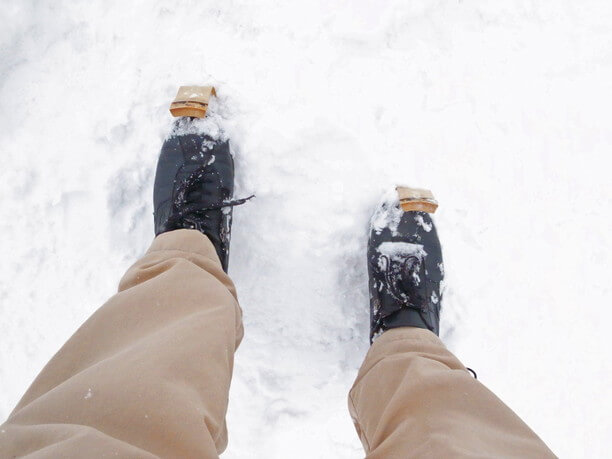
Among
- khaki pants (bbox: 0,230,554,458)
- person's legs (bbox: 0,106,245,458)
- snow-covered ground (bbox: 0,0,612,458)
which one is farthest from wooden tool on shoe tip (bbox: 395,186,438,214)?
person's legs (bbox: 0,106,245,458)

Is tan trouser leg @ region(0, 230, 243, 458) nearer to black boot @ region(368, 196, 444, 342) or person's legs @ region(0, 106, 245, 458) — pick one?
person's legs @ region(0, 106, 245, 458)

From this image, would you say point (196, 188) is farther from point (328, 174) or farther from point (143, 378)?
point (143, 378)

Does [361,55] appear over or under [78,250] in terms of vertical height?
over

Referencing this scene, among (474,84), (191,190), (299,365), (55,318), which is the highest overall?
(474,84)

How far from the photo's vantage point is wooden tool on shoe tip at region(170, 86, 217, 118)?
4.11ft

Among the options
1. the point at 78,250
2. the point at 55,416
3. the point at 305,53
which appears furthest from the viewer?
the point at 78,250

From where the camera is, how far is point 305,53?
1300mm

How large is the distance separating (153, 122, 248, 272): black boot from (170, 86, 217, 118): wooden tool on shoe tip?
10 centimetres

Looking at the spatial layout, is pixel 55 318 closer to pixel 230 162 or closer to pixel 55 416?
pixel 230 162

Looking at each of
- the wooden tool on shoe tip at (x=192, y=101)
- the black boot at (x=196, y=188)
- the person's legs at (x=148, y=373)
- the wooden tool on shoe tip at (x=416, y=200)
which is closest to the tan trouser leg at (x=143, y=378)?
the person's legs at (x=148, y=373)

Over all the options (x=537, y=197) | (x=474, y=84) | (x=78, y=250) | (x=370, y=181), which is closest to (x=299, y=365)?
(x=370, y=181)

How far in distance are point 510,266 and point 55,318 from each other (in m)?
1.36

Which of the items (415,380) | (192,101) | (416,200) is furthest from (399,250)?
(192,101)

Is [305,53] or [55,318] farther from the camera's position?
[55,318]
